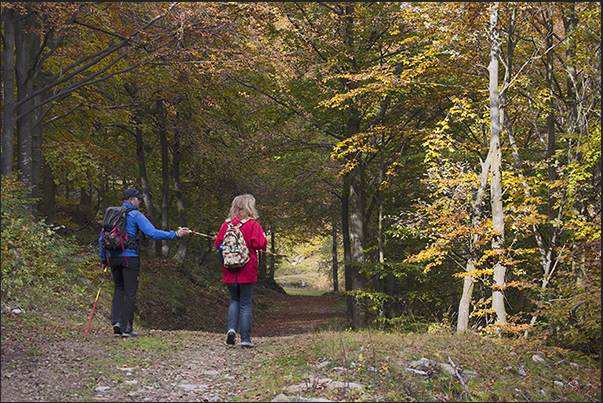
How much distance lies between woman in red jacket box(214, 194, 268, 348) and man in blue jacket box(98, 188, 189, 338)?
81 cm

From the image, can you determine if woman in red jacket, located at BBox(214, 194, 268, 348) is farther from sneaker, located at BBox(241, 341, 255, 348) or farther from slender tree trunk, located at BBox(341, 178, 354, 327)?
slender tree trunk, located at BBox(341, 178, 354, 327)

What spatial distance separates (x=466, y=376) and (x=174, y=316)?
10.1 meters

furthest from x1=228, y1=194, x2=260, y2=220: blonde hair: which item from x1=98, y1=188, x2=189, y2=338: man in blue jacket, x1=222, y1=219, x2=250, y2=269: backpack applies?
x1=98, y1=188, x2=189, y2=338: man in blue jacket

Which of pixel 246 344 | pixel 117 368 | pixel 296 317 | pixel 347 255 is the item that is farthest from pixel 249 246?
pixel 296 317

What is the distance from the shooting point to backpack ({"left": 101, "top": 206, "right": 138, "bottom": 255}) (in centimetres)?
636

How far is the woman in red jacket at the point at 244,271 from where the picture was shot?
6344mm

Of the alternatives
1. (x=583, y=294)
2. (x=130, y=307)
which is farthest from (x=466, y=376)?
(x=130, y=307)

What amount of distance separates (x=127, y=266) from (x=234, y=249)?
5.16 ft

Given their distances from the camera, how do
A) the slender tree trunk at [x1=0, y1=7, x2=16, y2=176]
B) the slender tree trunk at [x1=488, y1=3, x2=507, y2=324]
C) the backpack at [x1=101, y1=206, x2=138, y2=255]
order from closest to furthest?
the backpack at [x1=101, y1=206, x2=138, y2=255], the slender tree trunk at [x1=488, y1=3, x2=507, y2=324], the slender tree trunk at [x1=0, y1=7, x2=16, y2=176]

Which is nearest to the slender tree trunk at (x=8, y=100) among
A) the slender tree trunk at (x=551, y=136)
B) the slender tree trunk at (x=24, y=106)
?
the slender tree trunk at (x=24, y=106)

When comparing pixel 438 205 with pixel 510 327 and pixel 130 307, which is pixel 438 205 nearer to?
pixel 510 327

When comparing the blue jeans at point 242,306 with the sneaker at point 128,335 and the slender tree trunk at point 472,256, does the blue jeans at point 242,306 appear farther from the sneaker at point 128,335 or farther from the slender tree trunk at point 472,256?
the slender tree trunk at point 472,256

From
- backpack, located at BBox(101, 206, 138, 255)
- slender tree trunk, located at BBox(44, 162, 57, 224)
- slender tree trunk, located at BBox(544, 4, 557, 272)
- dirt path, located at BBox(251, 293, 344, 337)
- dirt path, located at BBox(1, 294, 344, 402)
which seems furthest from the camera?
dirt path, located at BBox(251, 293, 344, 337)

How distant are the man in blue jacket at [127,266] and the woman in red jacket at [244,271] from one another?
2.64ft
